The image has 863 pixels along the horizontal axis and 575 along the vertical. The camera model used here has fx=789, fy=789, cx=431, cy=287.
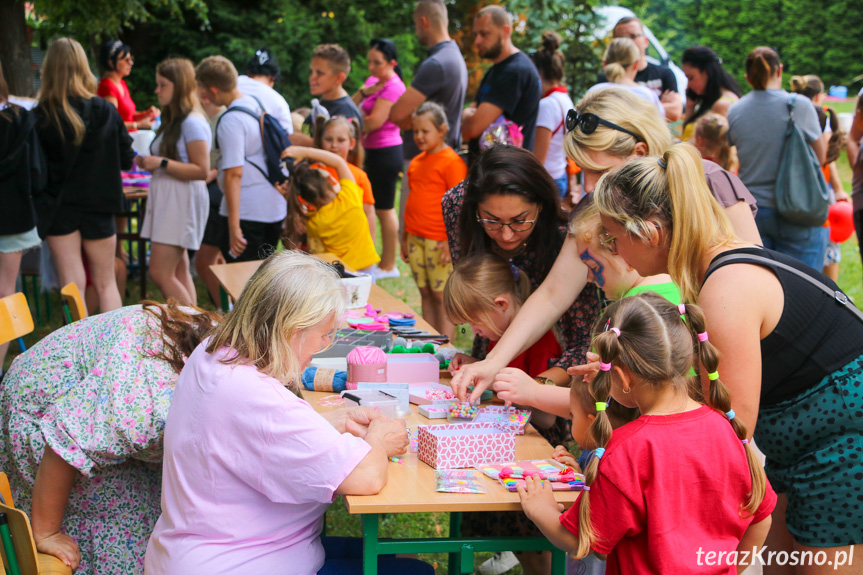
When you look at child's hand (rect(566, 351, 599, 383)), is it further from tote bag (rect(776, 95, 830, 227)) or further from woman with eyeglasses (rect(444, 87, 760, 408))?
tote bag (rect(776, 95, 830, 227))

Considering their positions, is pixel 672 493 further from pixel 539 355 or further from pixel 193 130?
pixel 193 130

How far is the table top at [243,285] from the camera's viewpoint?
12.0ft

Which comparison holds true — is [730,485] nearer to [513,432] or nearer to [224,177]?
[513,432]

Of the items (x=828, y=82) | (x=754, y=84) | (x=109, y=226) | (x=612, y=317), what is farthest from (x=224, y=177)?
(x=828, y=82)

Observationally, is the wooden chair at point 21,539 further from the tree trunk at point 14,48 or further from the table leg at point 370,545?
the tree trunk at point 14,48

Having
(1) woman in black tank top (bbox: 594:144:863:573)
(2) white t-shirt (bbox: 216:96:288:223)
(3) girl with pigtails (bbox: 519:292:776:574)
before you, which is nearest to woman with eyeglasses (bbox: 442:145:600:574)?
(1) woman in black tank top (bbox: 594:144:863:573)

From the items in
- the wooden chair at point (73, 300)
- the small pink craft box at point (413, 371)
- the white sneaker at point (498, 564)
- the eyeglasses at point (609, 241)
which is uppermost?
the eyeglasses at point (609, 241)

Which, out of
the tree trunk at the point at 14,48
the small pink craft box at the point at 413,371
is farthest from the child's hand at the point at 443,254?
the tree trunk at the point at 14,48

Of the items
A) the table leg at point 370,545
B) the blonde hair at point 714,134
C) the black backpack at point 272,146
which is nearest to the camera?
the table leg at point 370,545

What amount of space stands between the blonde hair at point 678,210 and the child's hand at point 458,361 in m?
1.10

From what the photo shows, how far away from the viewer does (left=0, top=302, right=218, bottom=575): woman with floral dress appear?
2080 mm

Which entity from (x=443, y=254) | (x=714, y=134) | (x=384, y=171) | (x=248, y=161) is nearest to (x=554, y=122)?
(x=714, y=134)

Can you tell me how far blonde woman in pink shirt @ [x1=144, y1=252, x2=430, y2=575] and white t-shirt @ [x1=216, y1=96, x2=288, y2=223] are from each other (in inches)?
133

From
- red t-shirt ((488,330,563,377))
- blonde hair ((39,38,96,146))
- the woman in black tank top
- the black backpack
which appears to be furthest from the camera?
the black backpack
